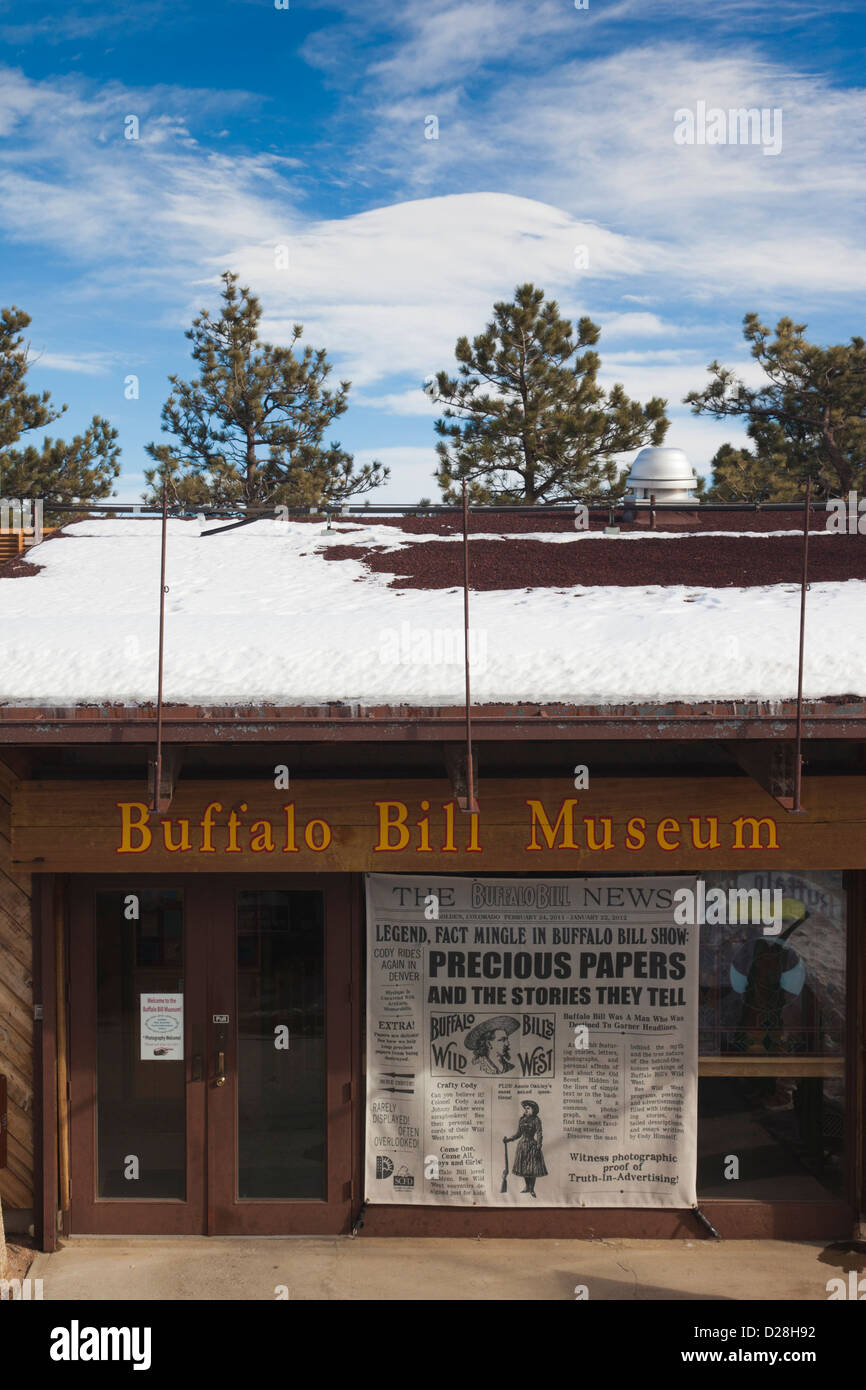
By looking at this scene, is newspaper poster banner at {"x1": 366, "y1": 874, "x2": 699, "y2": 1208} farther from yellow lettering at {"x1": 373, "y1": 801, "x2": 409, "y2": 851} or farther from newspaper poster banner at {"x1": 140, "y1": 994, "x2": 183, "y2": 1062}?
newspaper poster banner at {"x1": 140, "y1": 994, "x2": 183, "y2": 1062}

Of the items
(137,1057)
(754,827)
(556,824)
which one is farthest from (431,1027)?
(754,827)

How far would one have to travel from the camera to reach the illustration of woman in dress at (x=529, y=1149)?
23.5ft

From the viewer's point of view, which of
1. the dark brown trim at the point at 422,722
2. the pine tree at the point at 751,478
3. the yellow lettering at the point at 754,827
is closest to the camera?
the dark brown trim at the point at 422,722

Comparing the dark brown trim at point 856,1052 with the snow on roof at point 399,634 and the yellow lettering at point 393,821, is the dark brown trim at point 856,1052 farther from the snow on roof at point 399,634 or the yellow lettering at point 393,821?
the yellow lettering at point 393,821

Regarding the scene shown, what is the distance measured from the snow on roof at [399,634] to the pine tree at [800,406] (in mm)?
21425

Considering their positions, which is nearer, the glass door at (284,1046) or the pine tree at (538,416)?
the glass door at (284,1046)

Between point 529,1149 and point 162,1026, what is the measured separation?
2.42 metres

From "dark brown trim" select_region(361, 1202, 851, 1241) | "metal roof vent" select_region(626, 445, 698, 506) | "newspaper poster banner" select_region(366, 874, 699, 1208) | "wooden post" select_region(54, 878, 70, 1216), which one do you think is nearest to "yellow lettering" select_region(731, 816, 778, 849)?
"newspaper poster banner" select_region(366, 874, 699, 1208)

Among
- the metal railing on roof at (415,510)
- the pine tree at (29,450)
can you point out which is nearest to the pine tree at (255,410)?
the pine tree at (29,450)

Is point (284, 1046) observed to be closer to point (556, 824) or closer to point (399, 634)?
point (556, 824)

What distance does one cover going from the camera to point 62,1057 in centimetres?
721

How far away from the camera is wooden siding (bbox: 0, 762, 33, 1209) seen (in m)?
7.17

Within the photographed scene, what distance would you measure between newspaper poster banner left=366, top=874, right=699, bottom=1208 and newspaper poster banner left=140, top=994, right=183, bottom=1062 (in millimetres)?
1207

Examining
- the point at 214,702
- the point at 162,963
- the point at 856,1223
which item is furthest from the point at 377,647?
the point at 856,1223
